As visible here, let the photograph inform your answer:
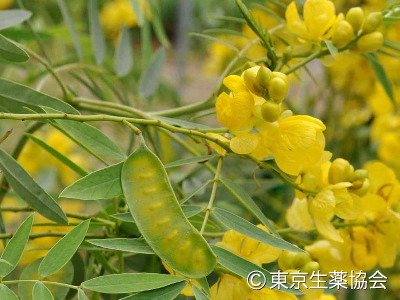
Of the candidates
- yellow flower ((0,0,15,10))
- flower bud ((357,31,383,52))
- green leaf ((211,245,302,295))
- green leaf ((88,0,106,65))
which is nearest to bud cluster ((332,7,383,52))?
flower bud ((357,31,383,52))

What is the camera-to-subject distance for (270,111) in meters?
0.43

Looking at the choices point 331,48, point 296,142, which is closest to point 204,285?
point 296,142

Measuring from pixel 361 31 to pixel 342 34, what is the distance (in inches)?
0.9

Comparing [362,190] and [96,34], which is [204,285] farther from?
[96,34]

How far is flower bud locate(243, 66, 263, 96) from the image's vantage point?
1.40ft

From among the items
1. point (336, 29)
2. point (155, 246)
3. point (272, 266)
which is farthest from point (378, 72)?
point (155, 246)

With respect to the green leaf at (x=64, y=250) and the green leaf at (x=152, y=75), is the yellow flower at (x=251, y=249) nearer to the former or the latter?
the green leaf at (x=64, y=250)

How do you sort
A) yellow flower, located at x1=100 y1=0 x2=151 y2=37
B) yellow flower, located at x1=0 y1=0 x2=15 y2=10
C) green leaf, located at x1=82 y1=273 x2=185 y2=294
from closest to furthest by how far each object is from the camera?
green leaf, located at x1=82 y1=273 x2=185 y2=294 → yellow flower, located at x1=0 y1=0 x2=15 y2=10 → yellow flower, located at x1=100 y1=0 x2=151 y2=37

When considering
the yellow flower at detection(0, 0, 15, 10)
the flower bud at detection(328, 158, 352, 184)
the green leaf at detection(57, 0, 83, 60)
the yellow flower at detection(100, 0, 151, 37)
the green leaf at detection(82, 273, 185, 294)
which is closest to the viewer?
the green leaf at detection(82, 273, 185, 294)

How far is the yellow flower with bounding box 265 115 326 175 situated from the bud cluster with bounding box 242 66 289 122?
0.01m

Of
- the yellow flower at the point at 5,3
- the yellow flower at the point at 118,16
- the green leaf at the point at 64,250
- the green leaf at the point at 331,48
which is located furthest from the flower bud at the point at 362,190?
the yellow flower at the point at 118,16

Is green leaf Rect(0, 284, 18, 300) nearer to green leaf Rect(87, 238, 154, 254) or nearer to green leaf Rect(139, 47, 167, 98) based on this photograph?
green leaf Rect(87, 238, 154, 254)

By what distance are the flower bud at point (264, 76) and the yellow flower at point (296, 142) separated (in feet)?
0.11

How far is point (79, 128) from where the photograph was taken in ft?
1.43
